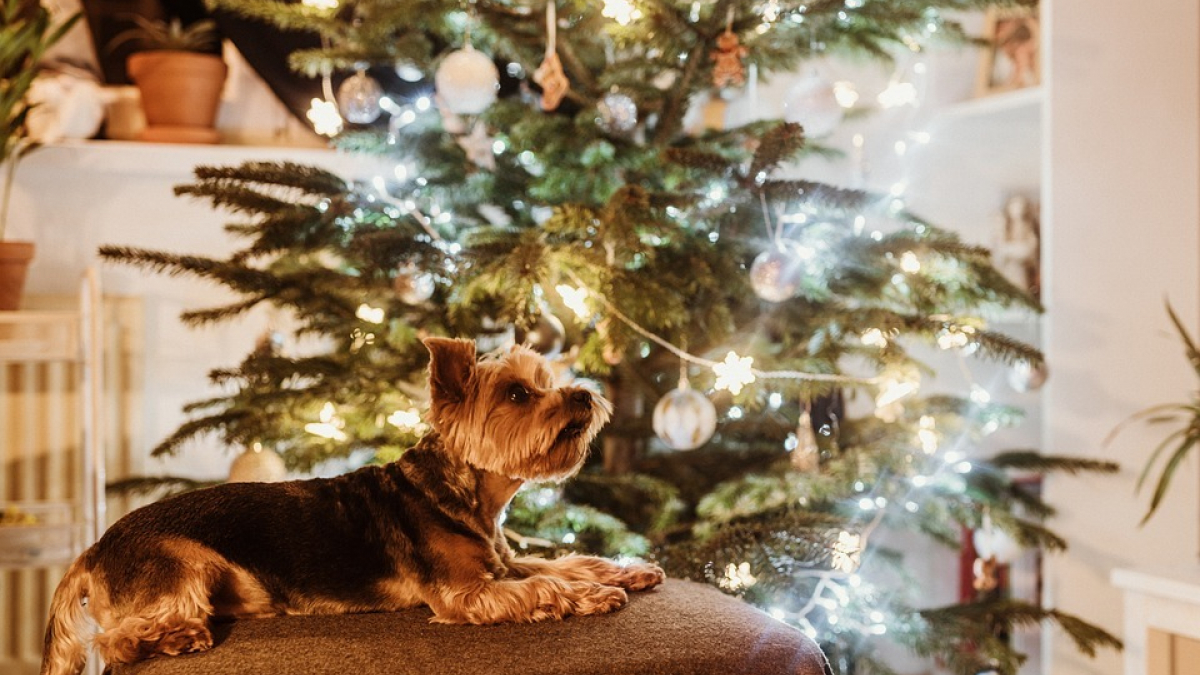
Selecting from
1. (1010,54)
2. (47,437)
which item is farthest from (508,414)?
(1010,54)

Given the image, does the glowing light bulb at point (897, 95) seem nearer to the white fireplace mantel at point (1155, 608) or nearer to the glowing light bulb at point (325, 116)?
the white fireplace mantel at point (1155, 608)

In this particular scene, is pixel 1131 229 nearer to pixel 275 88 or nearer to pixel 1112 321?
pixel 1112 321

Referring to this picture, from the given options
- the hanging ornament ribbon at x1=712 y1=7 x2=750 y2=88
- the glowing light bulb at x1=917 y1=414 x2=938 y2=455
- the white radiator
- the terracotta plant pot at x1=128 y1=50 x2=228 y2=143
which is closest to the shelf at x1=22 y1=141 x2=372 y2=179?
the terracotta plant pot at x1=128 y1=50 x2=228 y2=143

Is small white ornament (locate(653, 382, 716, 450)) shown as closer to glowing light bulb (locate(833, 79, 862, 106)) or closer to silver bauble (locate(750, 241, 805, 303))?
silver bauble (locate(750, 241, 805, 303))

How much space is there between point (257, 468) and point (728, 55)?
3.81 ft

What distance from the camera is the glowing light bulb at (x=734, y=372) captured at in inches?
74.2

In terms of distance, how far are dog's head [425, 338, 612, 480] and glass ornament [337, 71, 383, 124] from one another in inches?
38.4

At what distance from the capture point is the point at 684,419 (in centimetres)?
189

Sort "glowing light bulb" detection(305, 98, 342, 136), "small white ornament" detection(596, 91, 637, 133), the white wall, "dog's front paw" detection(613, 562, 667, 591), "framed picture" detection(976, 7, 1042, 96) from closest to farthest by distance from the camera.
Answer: "dog's front paw" detection(613, 562, 667, 591), "small white ornament" detection(596, 91, 637, 133), "glowing light bulb" detection(305, 98, 342, 136), the white wall, "framed picture" detection(976, 7, 1042, 96)

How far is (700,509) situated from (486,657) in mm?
954

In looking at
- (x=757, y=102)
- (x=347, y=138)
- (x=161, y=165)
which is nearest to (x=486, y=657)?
(x=347, y=138)

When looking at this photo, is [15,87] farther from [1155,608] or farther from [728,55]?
[1155,608]

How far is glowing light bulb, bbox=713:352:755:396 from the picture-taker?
Result: 6.18ft


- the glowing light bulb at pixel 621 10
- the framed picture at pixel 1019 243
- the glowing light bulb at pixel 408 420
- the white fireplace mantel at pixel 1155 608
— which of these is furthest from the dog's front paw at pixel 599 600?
the framed picture at pixel 1019 243
